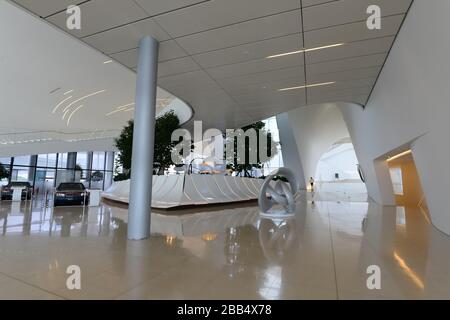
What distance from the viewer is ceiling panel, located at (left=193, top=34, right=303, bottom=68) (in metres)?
5.04

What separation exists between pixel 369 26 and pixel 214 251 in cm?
472

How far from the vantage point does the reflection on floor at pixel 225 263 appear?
237 cm

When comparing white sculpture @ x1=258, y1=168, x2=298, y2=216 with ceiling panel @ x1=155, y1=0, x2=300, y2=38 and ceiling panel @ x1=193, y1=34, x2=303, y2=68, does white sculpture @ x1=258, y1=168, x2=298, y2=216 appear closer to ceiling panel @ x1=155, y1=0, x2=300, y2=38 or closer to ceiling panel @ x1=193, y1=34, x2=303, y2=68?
ceiling panel @ x1=193, y1=34, x2=303, y2=68

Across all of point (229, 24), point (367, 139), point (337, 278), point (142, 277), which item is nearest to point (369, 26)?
point (229, 24)

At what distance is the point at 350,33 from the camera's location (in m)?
4.79

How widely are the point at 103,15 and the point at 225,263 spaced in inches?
174

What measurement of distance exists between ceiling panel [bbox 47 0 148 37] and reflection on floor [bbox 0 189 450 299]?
377 centimetres

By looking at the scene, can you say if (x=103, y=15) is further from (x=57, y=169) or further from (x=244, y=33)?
(x=57, y=169)

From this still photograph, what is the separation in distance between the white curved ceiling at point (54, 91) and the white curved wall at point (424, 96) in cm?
600

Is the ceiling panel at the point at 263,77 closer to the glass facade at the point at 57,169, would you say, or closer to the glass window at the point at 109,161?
the glass facade at the point at 57,169
